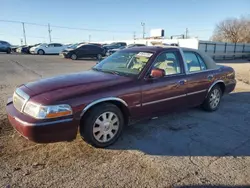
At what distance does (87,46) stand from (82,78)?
18568 mm

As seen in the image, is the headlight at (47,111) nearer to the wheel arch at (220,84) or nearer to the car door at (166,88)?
the car door at (166,88)

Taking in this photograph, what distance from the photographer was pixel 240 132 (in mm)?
4168

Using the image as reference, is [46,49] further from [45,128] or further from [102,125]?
[45,128]

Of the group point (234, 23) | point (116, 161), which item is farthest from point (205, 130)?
point (234, 23)

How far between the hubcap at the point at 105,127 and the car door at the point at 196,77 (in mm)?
1899

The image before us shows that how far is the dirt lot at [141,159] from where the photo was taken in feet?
8.75

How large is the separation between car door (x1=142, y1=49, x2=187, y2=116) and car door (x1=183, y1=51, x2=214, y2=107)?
0.22 meters

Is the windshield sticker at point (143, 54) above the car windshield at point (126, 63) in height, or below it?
above

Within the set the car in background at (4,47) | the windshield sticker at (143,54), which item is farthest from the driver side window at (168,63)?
the car in background at (4,47)

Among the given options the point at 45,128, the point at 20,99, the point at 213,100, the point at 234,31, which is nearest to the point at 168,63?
the point at 213,100

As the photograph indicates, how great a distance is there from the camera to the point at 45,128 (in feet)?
9.26

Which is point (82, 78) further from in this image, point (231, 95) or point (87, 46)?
point (87, 46)

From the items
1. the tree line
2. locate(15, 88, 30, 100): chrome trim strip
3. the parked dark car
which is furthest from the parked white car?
the tree line

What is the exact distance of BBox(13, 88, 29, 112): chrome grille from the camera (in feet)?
10.1
